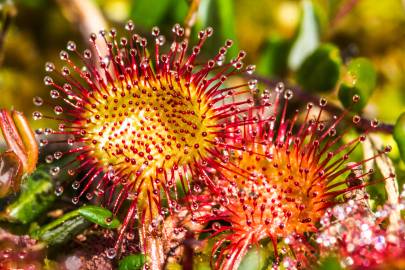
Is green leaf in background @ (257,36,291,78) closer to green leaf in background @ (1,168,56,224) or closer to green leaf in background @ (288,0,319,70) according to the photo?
green leaf in background @ (288,0,319,70)

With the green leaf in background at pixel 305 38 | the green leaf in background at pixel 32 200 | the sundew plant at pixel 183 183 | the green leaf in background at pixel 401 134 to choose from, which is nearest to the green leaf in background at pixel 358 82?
the sundew plant at pixel 183 183

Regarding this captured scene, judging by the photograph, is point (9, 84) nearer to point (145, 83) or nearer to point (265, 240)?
point (145, 83)

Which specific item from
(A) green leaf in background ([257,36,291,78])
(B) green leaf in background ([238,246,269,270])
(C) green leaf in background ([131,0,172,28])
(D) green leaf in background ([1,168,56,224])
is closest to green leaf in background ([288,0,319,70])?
(A) green leaf in background ([257,36,291,78])

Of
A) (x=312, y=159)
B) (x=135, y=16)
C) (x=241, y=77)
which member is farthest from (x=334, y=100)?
(x=135, y=16)

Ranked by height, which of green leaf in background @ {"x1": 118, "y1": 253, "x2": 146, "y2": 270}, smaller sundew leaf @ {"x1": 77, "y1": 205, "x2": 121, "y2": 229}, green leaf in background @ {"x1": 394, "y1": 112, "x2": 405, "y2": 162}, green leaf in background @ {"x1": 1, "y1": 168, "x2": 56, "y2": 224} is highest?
green leaf in background @ {"x1": 394, "y1": 112, "x2": 405, "y2": 162}

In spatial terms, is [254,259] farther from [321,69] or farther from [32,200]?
[321,69]

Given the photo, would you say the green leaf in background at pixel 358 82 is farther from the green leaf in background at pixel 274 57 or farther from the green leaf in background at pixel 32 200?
the green leaf in background at pixel 32 200

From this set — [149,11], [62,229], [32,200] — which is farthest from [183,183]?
[149,11]
